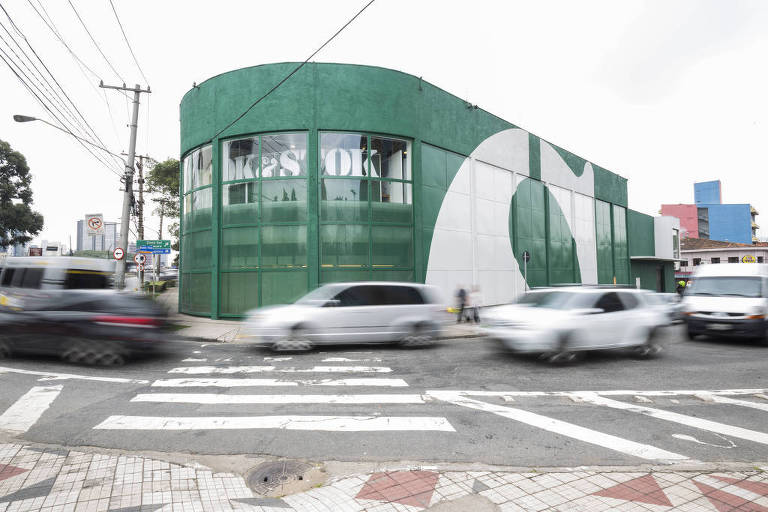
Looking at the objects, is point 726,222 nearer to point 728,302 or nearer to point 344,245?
point 728,302

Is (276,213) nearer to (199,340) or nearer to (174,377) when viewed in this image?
(199,340)

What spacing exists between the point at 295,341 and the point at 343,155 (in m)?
9.03

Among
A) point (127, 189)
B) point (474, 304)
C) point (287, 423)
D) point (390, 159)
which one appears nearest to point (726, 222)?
point (474, 304)

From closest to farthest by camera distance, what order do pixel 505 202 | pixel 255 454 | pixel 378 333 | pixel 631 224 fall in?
pixel 255 454 → pixel 378 333 → pixel 505 202 → pixel 631 224

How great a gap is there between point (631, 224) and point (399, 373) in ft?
119

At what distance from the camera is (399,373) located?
8.30 metres

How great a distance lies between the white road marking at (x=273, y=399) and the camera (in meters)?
6.24

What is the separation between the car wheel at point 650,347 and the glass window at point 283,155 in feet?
41.1

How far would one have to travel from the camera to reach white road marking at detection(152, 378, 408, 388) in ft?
23.9

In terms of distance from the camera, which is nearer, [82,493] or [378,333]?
[82,493]

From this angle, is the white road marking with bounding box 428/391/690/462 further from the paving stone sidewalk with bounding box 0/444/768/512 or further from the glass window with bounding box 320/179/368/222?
the glass window with bounding box 320/179/368/222

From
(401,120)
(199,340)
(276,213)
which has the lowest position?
(199,340)

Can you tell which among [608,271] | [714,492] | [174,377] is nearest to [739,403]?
[714,492]

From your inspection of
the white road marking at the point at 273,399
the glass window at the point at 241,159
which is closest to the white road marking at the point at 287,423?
the white road marking at the point at 273,399
